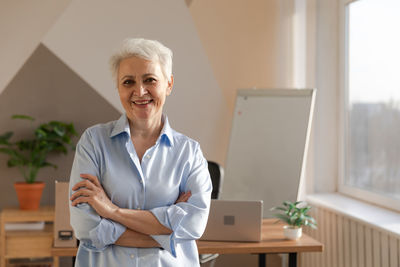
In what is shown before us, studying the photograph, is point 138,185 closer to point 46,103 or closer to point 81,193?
point 81,193

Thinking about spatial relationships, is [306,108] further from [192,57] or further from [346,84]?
[192,57]

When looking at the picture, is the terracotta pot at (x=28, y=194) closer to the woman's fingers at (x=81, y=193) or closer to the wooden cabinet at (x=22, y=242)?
the wooden cabinet at (x=22, y=242)

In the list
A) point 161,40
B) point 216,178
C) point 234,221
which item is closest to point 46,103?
point 161,40

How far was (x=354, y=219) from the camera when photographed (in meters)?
3.27

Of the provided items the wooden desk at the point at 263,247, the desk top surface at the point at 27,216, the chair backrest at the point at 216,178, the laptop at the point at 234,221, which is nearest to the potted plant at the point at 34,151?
the desk top surface at the point at 27,216

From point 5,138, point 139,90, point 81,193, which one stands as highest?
point 139,90

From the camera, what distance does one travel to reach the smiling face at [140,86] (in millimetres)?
1792

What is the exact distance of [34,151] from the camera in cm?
416

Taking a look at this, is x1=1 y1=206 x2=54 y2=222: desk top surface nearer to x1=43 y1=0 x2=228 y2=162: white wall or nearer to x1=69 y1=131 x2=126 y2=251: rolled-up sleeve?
x1=43 y1=0 x2=228 y2=162: white wall

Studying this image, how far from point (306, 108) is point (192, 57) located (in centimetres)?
131

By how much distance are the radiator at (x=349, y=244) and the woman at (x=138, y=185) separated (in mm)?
1574

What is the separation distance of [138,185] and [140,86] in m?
0.36

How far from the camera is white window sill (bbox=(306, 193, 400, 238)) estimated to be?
118 inches

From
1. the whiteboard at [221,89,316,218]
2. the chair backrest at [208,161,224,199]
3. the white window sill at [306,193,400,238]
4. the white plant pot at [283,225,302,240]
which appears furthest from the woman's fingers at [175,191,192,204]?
the whiteboard at [221,89,316,218]
